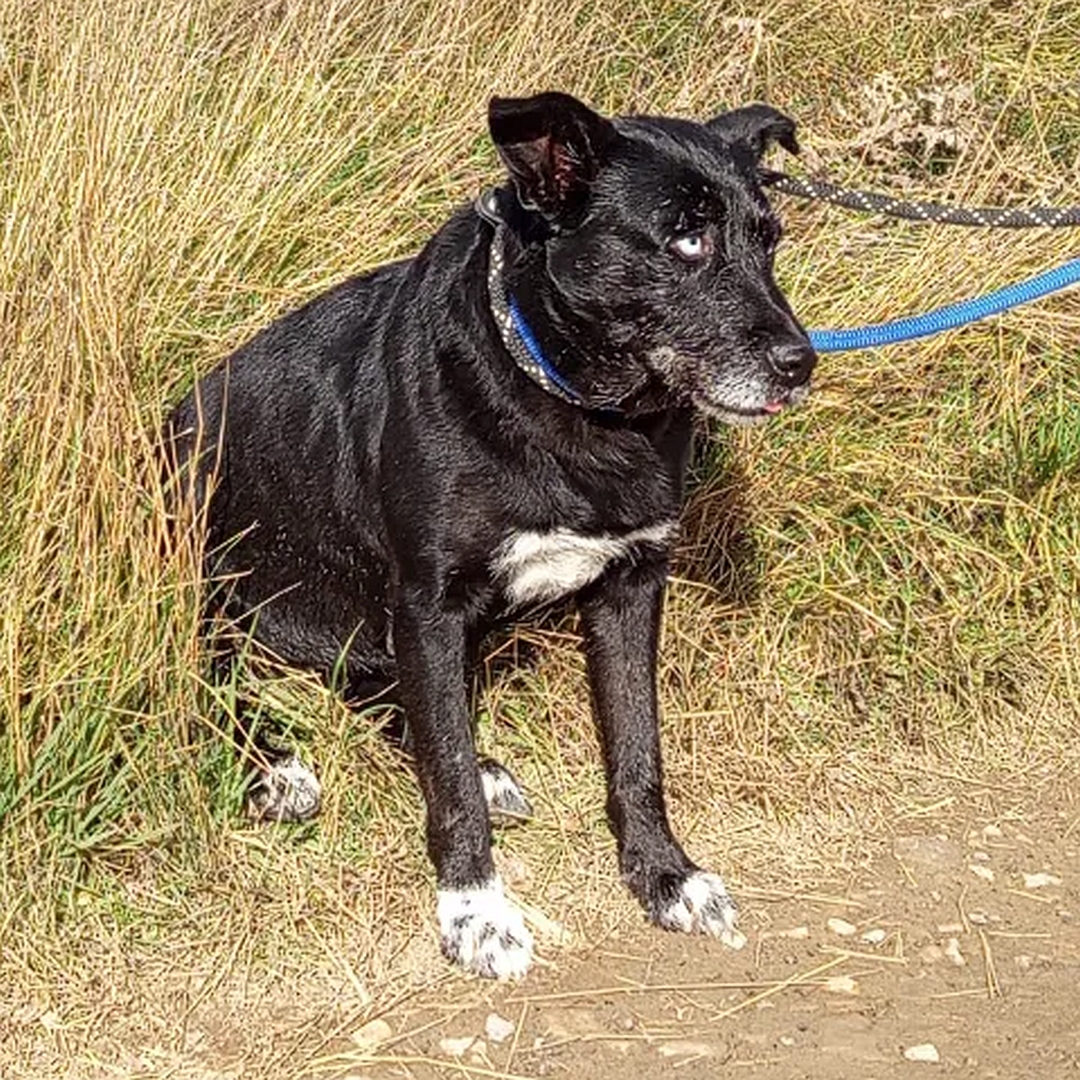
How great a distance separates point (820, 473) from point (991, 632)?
21.1 inches

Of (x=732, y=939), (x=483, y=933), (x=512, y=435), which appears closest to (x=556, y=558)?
(x=512, y=435)

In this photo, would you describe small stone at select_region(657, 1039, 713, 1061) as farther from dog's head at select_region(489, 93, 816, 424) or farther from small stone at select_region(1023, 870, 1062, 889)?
dog's head at select_region(489, 93, 816, 424)

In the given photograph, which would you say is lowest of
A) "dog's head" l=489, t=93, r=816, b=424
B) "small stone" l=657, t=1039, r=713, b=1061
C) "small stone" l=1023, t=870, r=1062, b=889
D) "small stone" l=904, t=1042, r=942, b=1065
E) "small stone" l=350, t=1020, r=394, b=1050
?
"small stone" l=1023, t=870, r=1062, b=889

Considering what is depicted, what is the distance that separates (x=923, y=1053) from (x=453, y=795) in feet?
3.04

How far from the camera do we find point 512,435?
3428mm

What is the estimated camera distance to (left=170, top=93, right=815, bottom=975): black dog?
10.9ft

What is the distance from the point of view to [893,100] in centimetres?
556

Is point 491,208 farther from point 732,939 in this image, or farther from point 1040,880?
point 1040,880

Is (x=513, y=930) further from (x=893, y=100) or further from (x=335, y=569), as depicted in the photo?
(x=893, y=100)

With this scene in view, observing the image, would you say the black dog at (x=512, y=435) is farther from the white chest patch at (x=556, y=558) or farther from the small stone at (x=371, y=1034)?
the small stone at (x=371, y=1034)

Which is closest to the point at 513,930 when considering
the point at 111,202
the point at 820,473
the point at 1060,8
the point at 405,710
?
the point at 405,710

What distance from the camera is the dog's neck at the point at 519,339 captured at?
3398mm

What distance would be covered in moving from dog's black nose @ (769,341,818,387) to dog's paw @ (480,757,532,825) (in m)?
1.08

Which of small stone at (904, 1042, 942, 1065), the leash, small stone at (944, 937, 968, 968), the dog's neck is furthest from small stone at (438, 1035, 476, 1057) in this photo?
the leash
